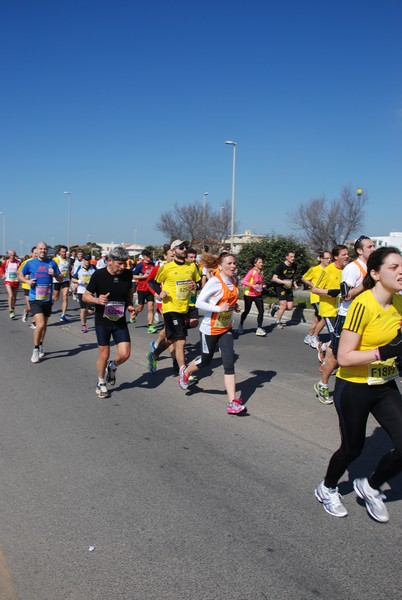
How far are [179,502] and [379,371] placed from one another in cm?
172

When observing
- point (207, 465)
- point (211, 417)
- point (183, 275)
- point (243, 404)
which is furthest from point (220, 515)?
point (183, 275)

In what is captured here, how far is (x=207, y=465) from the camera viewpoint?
4.40 metres

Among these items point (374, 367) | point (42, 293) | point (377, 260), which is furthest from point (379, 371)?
point (42, 293)

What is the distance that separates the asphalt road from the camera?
285 cm

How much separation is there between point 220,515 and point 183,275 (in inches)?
167

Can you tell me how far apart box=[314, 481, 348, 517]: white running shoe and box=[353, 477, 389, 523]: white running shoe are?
0.53 feet

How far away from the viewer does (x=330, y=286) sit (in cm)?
783

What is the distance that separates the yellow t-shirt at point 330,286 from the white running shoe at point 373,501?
166 inches

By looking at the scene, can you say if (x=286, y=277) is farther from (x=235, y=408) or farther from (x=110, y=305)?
(x=235, y=408)

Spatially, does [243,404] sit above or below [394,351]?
below

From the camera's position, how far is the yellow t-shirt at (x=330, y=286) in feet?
25.1

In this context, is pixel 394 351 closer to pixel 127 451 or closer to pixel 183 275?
pixel 127 451

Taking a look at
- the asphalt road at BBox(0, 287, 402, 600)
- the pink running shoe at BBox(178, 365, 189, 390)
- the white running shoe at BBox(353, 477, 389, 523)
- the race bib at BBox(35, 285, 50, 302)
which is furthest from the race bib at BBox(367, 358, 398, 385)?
the race bib at BBox(35, 285, 50, 302)

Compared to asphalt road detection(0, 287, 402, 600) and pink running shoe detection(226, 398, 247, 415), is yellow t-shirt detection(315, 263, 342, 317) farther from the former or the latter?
pink running shoe detection(226, 398, 247, 415)
